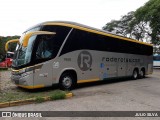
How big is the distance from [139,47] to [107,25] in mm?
45717

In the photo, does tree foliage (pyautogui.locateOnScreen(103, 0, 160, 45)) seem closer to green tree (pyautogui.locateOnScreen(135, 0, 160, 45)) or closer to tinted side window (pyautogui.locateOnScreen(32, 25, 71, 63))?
green tree (pyautogui.locateOnScreen(135, 0, 160, 45))

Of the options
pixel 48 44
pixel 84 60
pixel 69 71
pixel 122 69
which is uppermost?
pixel 48 44

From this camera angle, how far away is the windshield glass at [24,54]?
10.3 meters

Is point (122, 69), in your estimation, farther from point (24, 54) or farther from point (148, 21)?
point (148, 21)

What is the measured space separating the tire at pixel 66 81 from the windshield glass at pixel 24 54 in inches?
85.5

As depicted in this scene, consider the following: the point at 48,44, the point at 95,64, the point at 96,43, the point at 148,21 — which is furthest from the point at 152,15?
the point at 48,44

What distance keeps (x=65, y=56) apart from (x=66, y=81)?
1.33m

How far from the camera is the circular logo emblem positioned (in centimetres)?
1254

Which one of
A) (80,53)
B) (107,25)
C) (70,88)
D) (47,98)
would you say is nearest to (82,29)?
(80,53)

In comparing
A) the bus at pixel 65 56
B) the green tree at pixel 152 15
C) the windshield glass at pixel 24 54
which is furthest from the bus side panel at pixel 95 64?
the green tree at pixel 152 15

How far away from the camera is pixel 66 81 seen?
1173 centimetres

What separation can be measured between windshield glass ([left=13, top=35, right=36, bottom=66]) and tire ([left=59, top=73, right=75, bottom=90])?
2.17 meters

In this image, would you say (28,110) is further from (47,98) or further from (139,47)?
(139,47)

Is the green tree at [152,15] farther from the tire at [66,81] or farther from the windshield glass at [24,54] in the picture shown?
the windshield glass at [24,54]
